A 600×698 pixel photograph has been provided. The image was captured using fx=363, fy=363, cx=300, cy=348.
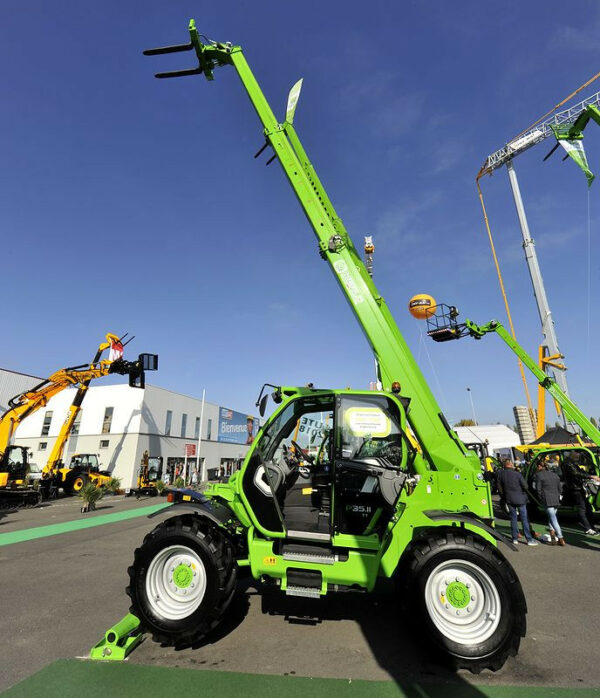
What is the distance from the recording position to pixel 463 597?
3.35 metres

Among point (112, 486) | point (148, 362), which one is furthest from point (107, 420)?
point (148, 362)

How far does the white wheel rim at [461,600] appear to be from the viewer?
3266mm

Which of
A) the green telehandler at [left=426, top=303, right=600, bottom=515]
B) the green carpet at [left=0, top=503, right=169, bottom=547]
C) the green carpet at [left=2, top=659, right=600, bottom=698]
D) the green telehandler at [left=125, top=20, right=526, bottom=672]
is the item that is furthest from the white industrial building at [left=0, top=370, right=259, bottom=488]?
the green carpet at [left=2, top=659, right=600, bottom=698]

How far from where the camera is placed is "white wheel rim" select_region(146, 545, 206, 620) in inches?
143

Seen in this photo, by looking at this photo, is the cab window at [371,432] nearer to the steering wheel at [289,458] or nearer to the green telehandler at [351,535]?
the green telehandler at [351,535]

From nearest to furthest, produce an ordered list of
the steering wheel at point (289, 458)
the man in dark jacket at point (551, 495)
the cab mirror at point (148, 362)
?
1. the steering wheel at point (289, 458)
2. the man in dark jacket at point (551, 495)
3. the cab mirror at point (148, 362)

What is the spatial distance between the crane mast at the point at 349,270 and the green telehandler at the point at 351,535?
7cm

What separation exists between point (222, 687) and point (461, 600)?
2.18 m

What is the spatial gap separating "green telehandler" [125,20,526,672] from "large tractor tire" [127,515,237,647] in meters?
0.01

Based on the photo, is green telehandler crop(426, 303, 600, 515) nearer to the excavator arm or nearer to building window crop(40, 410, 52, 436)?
the excavator arm

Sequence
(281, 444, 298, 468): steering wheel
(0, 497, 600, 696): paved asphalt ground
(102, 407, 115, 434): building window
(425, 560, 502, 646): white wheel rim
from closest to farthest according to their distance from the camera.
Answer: (0, 497, 600, 696): paved asphalt ground
(425, 560, 502, 646): white wheel rim
(281, 444, 298, 468): steering wheel
(102, 407, 115, 434): building window

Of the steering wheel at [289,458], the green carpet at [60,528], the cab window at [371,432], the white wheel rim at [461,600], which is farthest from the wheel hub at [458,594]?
the green carpet at [60,528]

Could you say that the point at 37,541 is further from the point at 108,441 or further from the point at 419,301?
the point at 108,441

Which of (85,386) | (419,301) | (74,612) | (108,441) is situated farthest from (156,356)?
(74,612)
